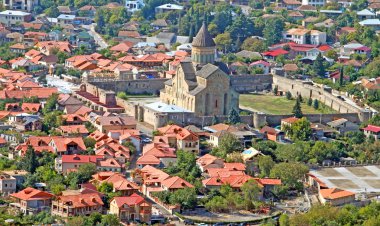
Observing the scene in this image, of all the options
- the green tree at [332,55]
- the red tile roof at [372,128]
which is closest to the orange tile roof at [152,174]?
the red tile roof at [372,128]

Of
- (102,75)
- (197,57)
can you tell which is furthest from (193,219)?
(102,75)

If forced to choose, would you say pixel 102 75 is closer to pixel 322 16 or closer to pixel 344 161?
pixel 344 161

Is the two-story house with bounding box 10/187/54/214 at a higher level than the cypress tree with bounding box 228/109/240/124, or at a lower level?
lower

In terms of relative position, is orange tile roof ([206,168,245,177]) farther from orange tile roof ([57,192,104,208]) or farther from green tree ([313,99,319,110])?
green tree ([313,99,319,110])

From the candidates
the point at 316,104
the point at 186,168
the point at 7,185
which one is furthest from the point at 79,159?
the point at 316,104

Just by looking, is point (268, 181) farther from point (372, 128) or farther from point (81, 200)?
point (372, 128)

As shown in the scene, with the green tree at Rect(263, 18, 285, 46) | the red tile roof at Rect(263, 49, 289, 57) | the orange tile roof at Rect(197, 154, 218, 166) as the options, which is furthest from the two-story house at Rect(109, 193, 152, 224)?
the green tree at Rect(263, 18, 285, 46)
